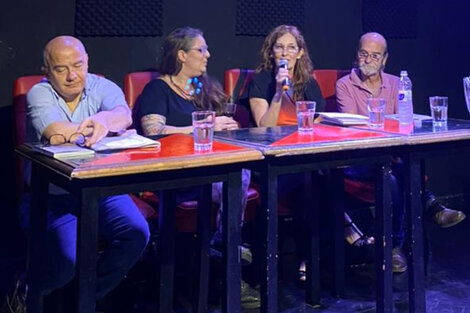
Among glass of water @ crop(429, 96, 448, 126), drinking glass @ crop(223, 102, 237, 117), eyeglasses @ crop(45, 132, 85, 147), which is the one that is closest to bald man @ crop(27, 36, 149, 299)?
eyeglasses @ crop(45, 132, 85, 147)

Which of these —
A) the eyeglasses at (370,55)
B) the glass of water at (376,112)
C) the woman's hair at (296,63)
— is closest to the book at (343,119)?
the glass of water at (376,112)

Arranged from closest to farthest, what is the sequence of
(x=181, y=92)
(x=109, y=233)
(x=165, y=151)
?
1. (x=165, y=151)
2. (x=109, y=233)
3. (x=181, y=92)

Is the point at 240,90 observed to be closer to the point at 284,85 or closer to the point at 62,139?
the point at 284,85

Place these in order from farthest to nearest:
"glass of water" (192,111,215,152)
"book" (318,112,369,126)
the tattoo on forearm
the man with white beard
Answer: the man with white beard, the tattoo on forearm, "book" (318,112,369,126), "glass of water" (192,111,215,152)

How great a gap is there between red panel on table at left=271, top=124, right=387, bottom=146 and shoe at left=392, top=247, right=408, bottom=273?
3.24 ft

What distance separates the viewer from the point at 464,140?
2.40 metres

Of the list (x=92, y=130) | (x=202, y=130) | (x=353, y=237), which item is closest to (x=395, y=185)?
(x=353, y=237)

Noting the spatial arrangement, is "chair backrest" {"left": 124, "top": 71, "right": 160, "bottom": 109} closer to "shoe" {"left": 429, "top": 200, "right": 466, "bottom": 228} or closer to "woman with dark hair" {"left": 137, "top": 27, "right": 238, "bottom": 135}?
"woman with dark hair" {"left": 137, "top": 27, "right": 238, "bottom": 135}

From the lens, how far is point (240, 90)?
3.13m

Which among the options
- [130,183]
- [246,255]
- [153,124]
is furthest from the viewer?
[246,255]

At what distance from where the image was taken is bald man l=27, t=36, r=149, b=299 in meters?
2.00

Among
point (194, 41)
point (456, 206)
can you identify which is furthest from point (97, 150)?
point (456, 206)

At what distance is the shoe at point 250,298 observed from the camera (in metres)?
2.63

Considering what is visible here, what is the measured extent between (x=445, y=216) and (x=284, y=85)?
1.16m
